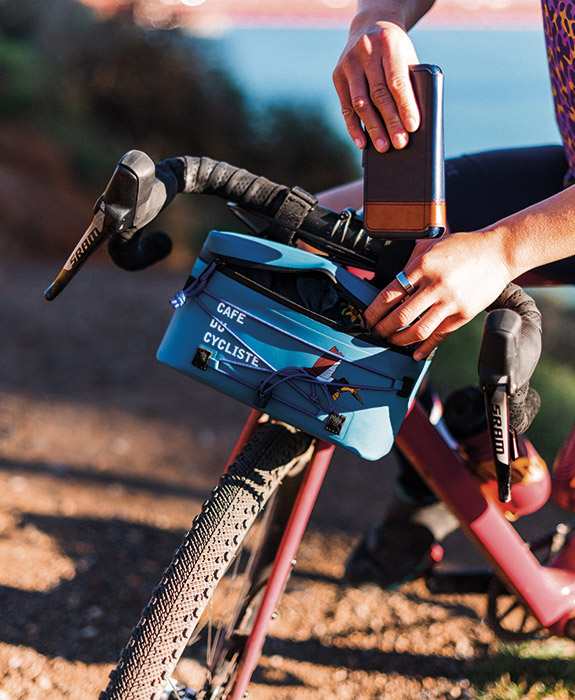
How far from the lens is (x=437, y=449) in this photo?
49.0 inches

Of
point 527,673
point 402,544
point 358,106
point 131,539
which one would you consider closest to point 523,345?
point 358,106

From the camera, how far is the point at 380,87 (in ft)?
2.94

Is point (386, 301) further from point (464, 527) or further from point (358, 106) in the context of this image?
point (464, 527)

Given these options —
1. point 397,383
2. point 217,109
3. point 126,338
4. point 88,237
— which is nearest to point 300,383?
point 397,383

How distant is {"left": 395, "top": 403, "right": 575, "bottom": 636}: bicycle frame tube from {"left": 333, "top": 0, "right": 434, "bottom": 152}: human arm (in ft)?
1.66

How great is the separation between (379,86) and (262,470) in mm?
600

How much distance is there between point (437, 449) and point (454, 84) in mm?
7427

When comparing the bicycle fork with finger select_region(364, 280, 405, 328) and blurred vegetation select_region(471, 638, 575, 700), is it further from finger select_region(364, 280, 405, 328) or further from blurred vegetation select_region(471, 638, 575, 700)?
blurred vegetation select_region(471, 638, 575, 700)

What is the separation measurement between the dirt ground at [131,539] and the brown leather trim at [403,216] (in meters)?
1.19

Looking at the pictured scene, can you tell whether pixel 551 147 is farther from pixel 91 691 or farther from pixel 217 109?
pixel 217 109

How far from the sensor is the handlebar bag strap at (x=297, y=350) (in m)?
0.93

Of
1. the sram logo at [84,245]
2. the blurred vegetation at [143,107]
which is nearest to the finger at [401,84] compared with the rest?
the sram logo at [84,245]

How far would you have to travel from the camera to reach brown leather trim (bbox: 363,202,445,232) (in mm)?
886

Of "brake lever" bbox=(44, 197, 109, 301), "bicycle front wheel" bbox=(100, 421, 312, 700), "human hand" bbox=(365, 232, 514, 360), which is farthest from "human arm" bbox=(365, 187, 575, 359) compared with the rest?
"brake lever" bbox=(44, 197, 109, 301)
